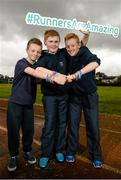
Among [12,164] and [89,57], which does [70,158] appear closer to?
[12,164]

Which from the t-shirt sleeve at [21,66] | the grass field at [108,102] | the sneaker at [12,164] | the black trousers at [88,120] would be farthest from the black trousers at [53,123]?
the grass field at [108,102]

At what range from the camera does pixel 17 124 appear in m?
4.92

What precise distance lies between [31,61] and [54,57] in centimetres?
34

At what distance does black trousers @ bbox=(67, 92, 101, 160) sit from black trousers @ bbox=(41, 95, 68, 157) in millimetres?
109

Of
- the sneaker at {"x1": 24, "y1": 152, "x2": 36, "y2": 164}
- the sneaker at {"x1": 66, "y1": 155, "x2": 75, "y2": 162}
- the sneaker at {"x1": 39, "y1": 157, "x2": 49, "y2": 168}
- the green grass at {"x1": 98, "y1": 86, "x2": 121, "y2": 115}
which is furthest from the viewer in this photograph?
the green grass at {"x1": 98, "y1": 86, "x2": 121, "y2": 115}

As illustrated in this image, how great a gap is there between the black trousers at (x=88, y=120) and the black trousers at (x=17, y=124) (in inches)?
22.6

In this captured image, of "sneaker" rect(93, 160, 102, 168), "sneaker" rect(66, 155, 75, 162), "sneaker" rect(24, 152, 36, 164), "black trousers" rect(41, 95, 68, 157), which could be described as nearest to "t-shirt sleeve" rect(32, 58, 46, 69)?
"black trousers" rect(41, 95, 68, 157)

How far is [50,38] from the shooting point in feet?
15.7

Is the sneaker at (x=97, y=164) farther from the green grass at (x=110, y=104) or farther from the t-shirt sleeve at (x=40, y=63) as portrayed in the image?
the green grass at (x=110, y=104)

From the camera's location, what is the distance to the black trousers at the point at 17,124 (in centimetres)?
488

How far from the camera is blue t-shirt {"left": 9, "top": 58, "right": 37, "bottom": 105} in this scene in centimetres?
486

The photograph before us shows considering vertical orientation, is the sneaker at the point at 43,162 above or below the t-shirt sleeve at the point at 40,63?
below

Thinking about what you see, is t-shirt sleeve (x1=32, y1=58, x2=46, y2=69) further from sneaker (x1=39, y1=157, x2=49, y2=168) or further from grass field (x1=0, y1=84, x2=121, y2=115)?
grass field (x1=0, y1=84, x2=121, y2=115)

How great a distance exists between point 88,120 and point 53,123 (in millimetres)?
500
